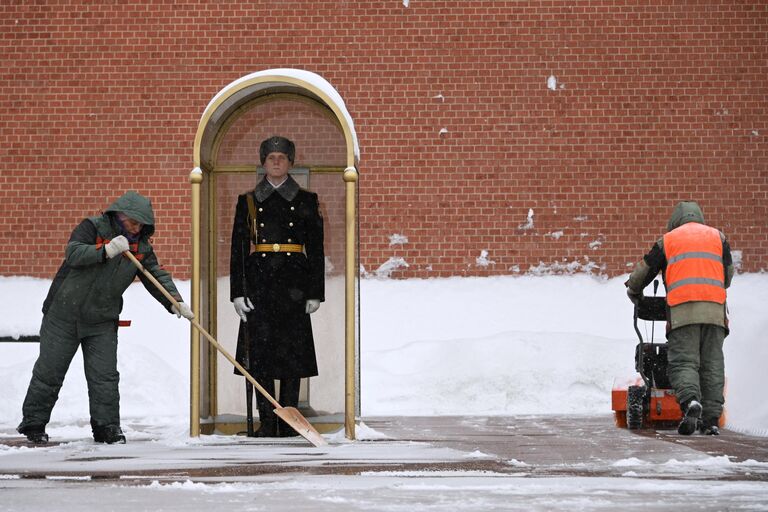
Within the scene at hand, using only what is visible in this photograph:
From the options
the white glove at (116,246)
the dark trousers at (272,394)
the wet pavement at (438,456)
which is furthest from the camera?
the dark trousers at (272,394)

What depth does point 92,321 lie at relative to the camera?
24.5ft

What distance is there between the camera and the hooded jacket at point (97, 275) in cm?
741

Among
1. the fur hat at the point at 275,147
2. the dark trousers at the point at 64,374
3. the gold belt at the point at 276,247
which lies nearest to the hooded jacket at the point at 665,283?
the gold belt at the point at 276,247

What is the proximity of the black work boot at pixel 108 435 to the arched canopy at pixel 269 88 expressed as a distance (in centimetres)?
166

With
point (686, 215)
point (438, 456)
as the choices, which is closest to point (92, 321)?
point (438, 456)

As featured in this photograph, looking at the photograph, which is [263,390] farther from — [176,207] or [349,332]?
[176,207]

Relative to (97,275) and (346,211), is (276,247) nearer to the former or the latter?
(346,211)

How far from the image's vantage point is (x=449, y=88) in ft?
44.7

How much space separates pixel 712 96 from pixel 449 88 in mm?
2865

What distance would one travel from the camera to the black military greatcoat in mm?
7773

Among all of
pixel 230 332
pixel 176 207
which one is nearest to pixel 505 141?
pixel 176 207

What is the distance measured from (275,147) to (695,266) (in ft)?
9.08

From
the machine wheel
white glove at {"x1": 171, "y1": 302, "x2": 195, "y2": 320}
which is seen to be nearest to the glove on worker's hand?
the machine wheel

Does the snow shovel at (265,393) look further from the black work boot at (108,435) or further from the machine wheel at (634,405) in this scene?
the machine wheel at (634,405)
